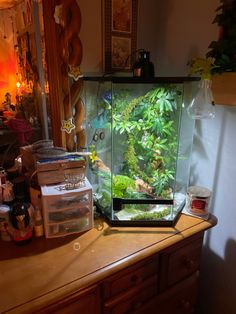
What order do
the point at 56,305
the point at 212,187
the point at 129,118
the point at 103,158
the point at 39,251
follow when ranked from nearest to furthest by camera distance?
the point at 56,305, the point at 39,251, the point at 129,118, the point at 103,158, the point at 212,187

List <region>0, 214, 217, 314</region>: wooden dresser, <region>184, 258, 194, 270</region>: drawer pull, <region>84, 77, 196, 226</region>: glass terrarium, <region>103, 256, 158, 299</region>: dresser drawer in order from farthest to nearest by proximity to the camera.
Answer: <region>184, 258, 194, 270</region>: drawer pull
<region>84, 77, 196, 226</region>: glass terrarium
<region>103, 256, 158, 299</region>: dresser drawer
<region>0, 214, 217, 314</region>: wooden dresser

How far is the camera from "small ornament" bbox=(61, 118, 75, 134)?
1.08 m

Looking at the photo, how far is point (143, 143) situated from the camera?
1.01 m

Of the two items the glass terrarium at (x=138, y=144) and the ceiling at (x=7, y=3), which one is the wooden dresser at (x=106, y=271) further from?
A: the ceiling at (x=7, y=3)

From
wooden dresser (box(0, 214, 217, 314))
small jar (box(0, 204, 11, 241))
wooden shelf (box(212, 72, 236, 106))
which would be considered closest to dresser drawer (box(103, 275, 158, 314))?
wooden dresser (box(0, 214, 217, 314))

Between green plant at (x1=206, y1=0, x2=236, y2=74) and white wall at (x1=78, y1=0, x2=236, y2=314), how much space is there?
0.40 ft

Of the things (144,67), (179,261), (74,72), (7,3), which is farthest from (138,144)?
(7,3)

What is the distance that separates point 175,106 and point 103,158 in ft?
1.24

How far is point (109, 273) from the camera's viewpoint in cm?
78

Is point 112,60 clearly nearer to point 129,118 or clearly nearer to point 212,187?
point 129,118

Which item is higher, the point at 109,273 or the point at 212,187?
the point at 212,187

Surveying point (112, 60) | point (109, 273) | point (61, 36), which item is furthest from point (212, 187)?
point (61, 36)

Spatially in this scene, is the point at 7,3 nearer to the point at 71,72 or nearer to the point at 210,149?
the point at 71,72

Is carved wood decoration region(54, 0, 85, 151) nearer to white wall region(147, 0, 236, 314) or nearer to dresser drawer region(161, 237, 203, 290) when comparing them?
white wall region(147, 0, 236, 314)
